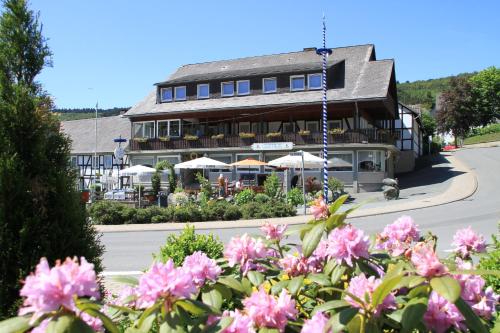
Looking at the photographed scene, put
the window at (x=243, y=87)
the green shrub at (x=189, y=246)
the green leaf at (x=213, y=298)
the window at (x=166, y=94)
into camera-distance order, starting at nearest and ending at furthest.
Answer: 1. the green leaf at (x=213, y=298)
2. the green shrub at (x=189, y=246)
3. the window at (x=243, y=87)
4. the window at (x=166, y=94)

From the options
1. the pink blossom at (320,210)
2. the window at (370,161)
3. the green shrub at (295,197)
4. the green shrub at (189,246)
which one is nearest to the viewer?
the pink blossom at (320,210)

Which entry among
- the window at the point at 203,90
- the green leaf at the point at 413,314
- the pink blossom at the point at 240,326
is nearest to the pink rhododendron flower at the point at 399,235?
the green leaf at the point at 413,314

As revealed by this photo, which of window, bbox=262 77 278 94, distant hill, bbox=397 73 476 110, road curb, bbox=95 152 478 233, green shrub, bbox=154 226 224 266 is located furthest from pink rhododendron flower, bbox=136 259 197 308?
distant hill, bbox=397 73 476 110

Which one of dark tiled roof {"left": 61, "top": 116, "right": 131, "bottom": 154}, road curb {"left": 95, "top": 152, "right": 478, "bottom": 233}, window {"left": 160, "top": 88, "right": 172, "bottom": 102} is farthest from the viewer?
dark tiled roof {"left": 61, "top": 116, "right": 131, "bottom": 154}

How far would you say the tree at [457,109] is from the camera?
67312 mm

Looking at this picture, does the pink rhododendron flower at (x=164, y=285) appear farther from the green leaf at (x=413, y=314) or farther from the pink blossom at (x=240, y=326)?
the green leaf at (x=413, y=314)

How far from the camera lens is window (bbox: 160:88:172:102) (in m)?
40.1

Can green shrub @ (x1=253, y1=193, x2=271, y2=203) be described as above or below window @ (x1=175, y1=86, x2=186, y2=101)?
below

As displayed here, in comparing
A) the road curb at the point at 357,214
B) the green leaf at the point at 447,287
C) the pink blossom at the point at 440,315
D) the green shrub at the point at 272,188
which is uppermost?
the green leaf at the point at 447,287

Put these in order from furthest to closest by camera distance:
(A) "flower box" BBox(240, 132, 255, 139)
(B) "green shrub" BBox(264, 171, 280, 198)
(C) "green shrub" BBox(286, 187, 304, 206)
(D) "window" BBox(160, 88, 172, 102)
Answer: (D) "window" BBox(160, 88, 172, 102), (A) "flower box" BBox(240, 132, 255, 139), (B) "green shrub" BBox(264, 171, 280, 198), (C) "green shrub" BBox(286, 187, 304, 206)

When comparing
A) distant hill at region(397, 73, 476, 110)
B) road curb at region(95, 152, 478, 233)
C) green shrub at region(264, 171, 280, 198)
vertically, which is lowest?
road curb at region(95, 152, 478, 233)

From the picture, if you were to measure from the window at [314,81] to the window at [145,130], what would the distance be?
1422 centimetres

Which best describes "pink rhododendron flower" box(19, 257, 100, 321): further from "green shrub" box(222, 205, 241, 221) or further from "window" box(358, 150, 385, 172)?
"window" box(358, 150, 385, 172)

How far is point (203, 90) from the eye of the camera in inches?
1526
